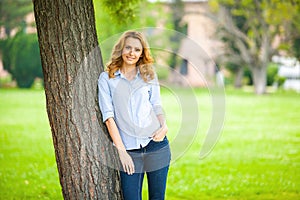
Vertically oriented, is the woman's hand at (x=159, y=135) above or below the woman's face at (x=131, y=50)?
below

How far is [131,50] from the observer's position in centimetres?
255

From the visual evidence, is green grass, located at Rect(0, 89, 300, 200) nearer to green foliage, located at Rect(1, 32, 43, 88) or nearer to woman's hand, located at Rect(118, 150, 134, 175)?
woman's hand, located at Rect(118, 150, 134, 175)

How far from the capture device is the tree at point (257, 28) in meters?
16.3

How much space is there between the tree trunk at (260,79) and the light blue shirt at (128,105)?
1501 cm

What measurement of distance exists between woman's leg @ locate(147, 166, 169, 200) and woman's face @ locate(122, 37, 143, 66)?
57cm

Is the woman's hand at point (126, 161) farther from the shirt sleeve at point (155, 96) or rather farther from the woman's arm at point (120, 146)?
the shirt sleeve at point (155, 96)

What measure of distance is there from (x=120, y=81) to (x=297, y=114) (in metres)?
8.98

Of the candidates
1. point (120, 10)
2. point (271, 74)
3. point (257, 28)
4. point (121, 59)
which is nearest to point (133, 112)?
point (121, 59)

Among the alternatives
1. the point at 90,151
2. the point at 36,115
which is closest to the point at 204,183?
the point at 90,151

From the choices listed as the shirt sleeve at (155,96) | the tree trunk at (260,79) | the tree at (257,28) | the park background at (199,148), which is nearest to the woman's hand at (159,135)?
the shirt sleeve at (155,96)

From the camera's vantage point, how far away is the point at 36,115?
418 inches

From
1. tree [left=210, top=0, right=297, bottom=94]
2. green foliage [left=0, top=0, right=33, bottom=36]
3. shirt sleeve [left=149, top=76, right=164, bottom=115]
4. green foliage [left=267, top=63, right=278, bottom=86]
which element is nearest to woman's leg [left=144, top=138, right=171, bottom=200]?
shirt sleeve [left=149, top=76, right=164, bottom=115]

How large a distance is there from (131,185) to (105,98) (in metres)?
0.47

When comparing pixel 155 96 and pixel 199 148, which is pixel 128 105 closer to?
pixel 155 96
